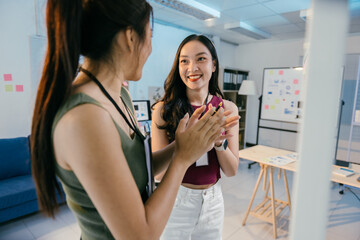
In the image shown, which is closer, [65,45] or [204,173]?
[65,45]

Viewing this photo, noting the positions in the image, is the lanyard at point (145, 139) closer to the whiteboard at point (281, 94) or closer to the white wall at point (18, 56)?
the white wall at point (18, 56)

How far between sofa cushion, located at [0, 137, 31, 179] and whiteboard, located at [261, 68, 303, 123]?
4416 millimetres

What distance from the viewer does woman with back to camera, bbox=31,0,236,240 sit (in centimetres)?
47

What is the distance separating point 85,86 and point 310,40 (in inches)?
18.4

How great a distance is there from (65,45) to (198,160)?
2.74ft

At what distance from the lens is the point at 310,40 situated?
21 centimetres

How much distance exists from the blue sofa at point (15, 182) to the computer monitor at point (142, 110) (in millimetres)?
1613

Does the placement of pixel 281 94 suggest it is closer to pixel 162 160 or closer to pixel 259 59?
pixel 259 59

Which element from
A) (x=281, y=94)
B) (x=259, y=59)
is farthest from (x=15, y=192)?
(x=259, y=59)

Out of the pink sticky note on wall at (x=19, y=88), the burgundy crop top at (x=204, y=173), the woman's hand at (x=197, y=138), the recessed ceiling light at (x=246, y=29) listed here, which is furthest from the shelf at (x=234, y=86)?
the woman's hand at (x=197, y=138)

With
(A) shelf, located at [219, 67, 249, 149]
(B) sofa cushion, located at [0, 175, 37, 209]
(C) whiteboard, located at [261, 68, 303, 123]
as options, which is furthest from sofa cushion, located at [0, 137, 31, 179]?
(C) whiteboard, located at [261, 68, 303, 123]

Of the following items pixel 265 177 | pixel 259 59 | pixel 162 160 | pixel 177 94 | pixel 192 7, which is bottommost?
pixel 265 177

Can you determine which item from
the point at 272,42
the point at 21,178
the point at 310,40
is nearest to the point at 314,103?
the point at 310,40

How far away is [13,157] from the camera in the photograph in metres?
2.86
